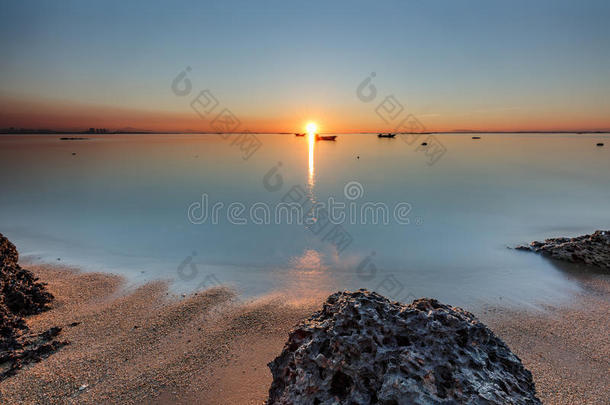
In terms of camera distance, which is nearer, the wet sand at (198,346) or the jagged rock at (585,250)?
the wet sand at (198,346)

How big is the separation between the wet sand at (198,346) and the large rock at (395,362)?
1.60 metres

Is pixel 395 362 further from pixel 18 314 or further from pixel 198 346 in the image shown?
pixel 18 314

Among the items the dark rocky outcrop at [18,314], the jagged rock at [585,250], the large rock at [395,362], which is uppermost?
the jagged rock at [585,250]

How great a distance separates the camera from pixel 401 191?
23.5 metres

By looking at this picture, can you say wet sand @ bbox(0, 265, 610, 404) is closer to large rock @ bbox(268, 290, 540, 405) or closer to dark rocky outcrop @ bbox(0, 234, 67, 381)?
dark rocky outcrop @ bbox(0, 234, 67, 381)

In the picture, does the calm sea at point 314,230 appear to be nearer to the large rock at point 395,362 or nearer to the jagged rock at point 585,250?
the jagged rock at point 585,250

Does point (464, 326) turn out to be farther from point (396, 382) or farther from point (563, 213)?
point (563, 213)

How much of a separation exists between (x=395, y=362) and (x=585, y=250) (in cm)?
927

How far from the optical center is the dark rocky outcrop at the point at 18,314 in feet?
14.6
